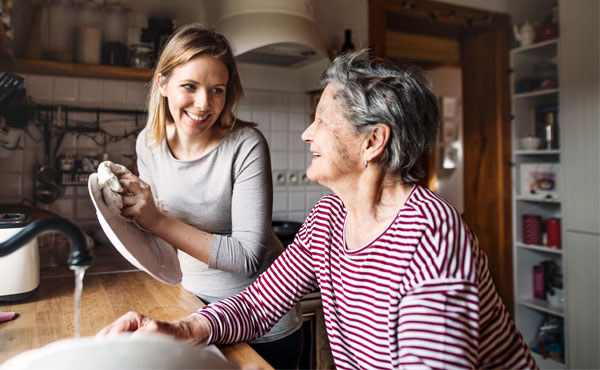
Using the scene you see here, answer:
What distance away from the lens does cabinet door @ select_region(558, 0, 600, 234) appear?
86.8 inches

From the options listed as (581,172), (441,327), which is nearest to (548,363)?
(581,172)

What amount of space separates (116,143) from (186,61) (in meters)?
0.92

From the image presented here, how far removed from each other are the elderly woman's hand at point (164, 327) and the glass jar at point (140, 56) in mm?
1112

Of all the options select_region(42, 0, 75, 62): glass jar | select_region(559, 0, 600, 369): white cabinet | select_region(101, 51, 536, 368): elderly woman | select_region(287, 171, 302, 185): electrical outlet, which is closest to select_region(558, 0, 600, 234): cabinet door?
select_region(559, 0, 600, 369): white cabinet

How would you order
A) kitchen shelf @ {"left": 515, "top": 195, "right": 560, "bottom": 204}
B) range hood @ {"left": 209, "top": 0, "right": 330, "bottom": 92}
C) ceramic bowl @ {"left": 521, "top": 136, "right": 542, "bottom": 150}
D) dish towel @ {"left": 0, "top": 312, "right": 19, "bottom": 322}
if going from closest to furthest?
dish towel @ {"left": 0, "top": 312, "right": 19, "bottom": 322}, range hood @ {"left": 209, "top": 0, "right": 330, "bottom": 92}, kitchen shelf @ {"left": 515, "top": 195, "right": 560, "bottom": 204}, ceramic bowl @ {"left": 521, "top": 136, "right": 542, "bottom": 150}

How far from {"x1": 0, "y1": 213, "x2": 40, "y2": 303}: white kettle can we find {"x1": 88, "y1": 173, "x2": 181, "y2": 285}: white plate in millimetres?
267

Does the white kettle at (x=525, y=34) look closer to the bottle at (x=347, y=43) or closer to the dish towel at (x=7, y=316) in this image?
the bottle at (x=347, y=43)

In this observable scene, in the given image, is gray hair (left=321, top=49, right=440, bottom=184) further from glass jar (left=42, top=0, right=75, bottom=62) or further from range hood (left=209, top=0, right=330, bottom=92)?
glass jar (left=42, top=0, right=75, bottom=62)

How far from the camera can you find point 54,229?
0.48m

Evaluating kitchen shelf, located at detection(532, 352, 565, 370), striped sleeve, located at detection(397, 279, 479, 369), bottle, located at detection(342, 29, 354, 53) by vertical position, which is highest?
bottle, located at detection(342, 29, 354, 53)

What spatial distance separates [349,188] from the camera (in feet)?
3.00

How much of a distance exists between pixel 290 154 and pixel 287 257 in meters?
1.09

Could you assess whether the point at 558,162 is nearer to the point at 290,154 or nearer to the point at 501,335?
the point at 290,154

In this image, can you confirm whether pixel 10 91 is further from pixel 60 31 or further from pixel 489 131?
pixel 489 131
